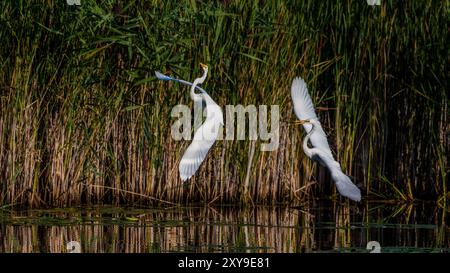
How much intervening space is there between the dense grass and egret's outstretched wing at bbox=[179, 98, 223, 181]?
2.89 ft

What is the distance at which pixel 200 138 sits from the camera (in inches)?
282

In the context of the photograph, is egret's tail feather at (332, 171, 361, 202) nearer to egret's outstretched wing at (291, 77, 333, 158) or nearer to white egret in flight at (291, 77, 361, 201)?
white egret in flight at (291, 77, 361, 201)

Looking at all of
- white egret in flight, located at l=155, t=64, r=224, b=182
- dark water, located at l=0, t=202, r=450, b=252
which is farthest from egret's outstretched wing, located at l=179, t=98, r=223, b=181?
dark water, located at l=0, t=202, r=450, b=252

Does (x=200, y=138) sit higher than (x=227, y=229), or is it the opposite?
(x=200, y=138)

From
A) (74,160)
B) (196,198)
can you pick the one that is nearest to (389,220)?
(196,198)

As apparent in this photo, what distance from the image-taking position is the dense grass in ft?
26.3

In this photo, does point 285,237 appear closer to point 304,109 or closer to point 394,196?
point 304,109

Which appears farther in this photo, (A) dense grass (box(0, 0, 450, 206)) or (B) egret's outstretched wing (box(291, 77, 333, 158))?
(A) dense grass (box(0, 0, 450, 206))

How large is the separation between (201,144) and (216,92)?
125 centimetres

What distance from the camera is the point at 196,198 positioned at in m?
8.48
